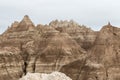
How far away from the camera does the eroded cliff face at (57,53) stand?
199ft

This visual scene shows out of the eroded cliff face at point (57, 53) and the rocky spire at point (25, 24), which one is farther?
the rocky spire at point (25, 24)

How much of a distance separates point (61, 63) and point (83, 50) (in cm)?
473

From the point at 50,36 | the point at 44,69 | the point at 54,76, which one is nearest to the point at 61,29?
the point at 50,36

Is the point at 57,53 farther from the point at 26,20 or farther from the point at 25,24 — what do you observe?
the point at 26,20

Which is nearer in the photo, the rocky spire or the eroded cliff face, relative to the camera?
the eroded cliff face

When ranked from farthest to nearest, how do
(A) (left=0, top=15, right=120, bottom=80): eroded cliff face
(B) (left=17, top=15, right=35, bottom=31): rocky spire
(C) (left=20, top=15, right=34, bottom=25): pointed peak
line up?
(C) (left=20, top=15, right=34, bottom=25): pointed peak, (B) (left=17, top=15, right=35, bottom=31): rocky spire, (A) (left=0, top=15, right=120, bottom=80): eroded cliff face

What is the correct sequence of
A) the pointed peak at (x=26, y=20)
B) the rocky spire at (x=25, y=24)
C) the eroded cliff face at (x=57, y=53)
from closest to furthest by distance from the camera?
1. the eroded cliff face at (x=57, y=53)
2. the rocky spire at (x=25, y=24)
3. the pointed peak at (x=26, y=20)

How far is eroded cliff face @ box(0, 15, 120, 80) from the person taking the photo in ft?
199

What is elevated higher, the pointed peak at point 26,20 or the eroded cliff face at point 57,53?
the pointed peak at point 26,20

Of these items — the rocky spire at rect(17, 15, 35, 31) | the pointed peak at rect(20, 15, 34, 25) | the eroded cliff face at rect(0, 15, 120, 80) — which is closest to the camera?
the eroded cliff face at rect(0, 15, 120, 80)

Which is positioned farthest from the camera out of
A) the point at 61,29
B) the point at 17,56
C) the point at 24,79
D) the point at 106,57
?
the point at 61,29

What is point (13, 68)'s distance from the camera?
64.7 m

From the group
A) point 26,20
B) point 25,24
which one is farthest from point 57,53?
point 26,20

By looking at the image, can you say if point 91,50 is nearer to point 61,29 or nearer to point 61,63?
point 61,63
